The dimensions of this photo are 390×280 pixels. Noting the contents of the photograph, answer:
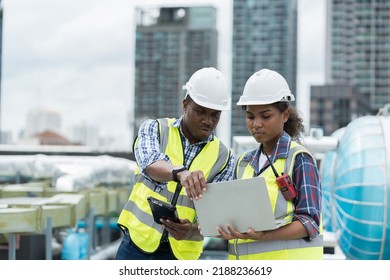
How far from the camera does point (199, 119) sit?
235cm

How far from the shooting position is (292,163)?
2.07 m

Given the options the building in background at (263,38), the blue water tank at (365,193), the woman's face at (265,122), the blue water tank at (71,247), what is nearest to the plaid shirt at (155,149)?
the woman's face at (265,122)

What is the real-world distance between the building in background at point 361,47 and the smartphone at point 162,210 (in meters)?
65.7

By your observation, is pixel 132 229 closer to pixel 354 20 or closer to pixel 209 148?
pixel 209 148

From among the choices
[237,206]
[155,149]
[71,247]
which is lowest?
[71,247]

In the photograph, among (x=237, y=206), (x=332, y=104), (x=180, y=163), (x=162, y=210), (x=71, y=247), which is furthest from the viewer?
(x=332, y=104)

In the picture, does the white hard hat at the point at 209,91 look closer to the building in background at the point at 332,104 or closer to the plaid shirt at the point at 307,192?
the plaid shirt at the point at 307,192

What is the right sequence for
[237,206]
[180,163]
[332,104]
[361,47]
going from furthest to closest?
[361,47], [332,104], [180,163], [237,206]

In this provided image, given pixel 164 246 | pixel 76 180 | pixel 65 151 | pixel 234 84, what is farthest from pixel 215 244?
pixel 234 84

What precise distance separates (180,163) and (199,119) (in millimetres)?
194

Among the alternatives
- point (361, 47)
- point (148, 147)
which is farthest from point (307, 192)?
point (361, 47)

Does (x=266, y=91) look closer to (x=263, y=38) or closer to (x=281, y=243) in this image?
(x=281, y=243)
